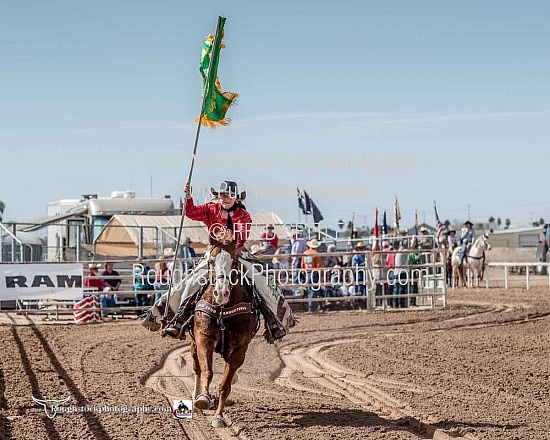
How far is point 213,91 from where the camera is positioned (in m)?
9.26

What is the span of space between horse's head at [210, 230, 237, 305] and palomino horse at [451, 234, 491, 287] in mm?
21959

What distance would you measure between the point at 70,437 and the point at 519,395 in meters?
4.84

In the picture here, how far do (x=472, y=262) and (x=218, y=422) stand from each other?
22740 millimetres

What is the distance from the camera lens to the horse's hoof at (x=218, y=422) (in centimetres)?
766

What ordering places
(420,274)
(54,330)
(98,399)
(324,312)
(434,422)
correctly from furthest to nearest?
1. (420,274)
2. (324,312)
3. (54,330)
4. (98,399)
5. (434,422)

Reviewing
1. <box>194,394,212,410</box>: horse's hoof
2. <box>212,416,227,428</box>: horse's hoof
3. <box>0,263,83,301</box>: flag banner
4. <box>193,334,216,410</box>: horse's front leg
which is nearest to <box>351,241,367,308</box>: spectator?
<box>0,263,83,301</box>: flag banner

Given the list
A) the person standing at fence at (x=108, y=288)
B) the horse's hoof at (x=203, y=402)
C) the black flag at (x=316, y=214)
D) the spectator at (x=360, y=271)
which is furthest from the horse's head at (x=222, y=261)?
the black flag at (x=316, y=214)

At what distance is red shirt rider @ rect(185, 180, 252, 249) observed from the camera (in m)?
8.32

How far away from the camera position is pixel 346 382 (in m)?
10.4

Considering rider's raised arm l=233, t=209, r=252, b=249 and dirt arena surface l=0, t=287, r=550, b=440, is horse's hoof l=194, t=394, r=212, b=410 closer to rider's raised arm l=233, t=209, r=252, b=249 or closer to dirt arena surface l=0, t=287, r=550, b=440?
dirt arena surface l=0, t=287, r=550, b=440

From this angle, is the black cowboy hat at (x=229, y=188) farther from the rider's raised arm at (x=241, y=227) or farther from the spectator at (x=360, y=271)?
the spectator at (x=360, y=271)

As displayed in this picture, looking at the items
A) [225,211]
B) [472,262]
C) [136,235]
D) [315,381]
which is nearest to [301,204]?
[136,235]

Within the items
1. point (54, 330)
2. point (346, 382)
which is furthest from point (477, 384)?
point (54, 330)

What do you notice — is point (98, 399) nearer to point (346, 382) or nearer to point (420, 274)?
point (346, 382)
